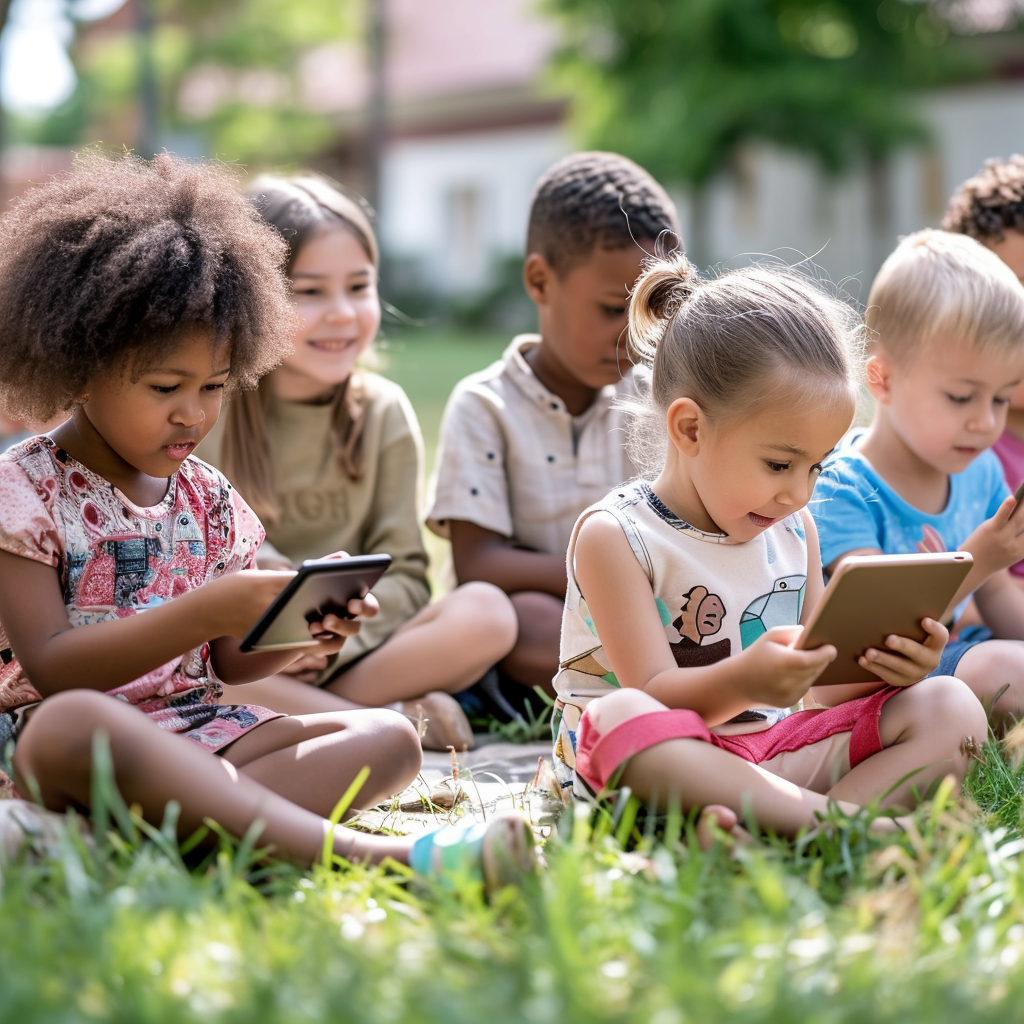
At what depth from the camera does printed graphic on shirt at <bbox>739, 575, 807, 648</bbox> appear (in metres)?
2.62

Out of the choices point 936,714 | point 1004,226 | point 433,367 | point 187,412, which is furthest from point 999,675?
point 433,367

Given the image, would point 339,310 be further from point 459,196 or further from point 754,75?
point 459,196

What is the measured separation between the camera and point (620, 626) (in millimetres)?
2494

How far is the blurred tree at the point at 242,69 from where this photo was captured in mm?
29781

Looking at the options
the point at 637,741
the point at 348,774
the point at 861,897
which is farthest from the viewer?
the point at 348,774

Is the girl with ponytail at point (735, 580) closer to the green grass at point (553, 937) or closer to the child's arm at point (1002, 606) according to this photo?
the green grass at point (553, 937)

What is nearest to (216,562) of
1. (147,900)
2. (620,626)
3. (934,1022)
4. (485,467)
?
(620,626)

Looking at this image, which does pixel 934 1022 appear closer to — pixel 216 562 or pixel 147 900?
pixel 147 900

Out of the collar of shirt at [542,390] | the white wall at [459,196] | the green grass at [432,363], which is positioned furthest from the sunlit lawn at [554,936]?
the white wall at [459,196]

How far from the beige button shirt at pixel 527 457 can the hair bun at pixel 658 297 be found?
0.96 m

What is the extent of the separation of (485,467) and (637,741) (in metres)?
1.67

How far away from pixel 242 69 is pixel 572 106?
923cm

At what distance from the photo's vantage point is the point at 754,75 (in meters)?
20.8

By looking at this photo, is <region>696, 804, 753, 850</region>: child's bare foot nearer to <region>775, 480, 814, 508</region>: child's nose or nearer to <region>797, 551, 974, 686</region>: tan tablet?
<region>797, 551, 974, 686</region>: tan tablet
